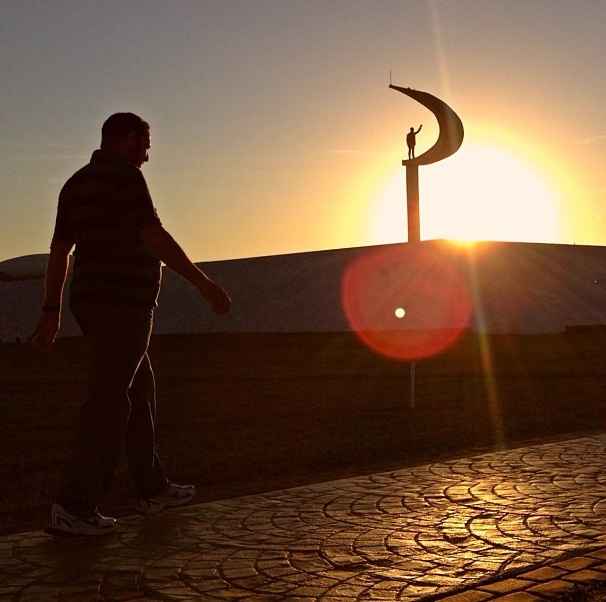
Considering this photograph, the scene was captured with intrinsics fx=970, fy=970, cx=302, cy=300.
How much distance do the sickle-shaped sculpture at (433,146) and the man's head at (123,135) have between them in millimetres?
58016

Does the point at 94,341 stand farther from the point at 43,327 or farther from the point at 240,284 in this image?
the point at 240,284

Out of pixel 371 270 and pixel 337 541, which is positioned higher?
pixel 371 270

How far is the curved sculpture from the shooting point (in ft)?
207

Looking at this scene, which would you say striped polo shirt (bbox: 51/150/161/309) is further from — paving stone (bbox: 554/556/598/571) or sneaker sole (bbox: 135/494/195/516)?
paving stone (bbox: 554/556/598/571)

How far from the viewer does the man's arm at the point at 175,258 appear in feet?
15.6

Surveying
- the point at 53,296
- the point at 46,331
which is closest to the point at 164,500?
the point at 46,331

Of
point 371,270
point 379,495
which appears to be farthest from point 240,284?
point 379,495

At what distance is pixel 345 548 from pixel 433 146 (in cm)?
6064

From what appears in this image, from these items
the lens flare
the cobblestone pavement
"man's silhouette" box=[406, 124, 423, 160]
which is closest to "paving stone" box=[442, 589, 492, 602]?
the cobblestone pavement

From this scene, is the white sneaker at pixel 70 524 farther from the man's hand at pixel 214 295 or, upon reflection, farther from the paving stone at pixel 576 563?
the paving stone at pixel 576 563

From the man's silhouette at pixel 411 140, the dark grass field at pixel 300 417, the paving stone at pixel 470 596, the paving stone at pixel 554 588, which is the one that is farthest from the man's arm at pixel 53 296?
the man's silhouette at pixel 411 140

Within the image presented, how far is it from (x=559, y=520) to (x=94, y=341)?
2544mm

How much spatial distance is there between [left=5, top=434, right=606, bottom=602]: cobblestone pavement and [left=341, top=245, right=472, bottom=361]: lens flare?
2838cm

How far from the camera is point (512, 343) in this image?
1385 inches
